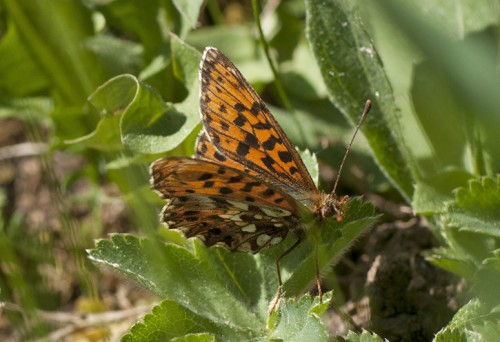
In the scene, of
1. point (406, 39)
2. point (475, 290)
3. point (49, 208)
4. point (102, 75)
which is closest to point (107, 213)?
point (49, 208)

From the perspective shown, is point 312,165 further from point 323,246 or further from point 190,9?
point 190,9

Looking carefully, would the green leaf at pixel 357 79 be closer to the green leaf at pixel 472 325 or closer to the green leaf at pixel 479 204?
the green leaf at pixel 479 204

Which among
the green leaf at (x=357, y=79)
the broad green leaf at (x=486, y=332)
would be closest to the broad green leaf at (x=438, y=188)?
the green leaf at (x=357, y=79)

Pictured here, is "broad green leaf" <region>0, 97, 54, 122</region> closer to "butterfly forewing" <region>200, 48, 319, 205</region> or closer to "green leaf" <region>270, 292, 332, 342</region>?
"butterfly forewing" <region>200, 48, 319, 205</region>

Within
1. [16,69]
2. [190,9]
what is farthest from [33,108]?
[190,9]

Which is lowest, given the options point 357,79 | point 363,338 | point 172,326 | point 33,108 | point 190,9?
point 33,108

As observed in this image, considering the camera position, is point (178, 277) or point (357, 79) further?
point (357, 79)

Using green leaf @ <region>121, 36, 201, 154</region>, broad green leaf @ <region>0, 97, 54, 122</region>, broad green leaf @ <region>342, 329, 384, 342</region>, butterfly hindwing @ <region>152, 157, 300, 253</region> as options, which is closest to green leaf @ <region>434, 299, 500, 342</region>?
broad green leaf @ <region>342, 329, 384, 342</region>
